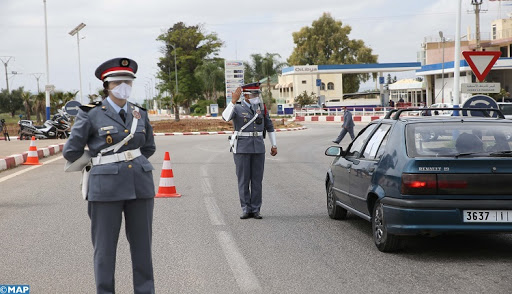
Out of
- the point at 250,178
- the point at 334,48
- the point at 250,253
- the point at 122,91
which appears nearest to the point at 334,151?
the point at 250,178

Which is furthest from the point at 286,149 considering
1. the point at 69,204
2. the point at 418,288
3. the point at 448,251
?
the point at 418,288

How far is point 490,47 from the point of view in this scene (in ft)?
250

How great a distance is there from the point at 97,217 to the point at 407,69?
7481cm

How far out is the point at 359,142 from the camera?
8.73 metres

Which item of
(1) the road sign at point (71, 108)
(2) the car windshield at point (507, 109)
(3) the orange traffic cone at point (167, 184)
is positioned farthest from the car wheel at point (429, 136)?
(1) the road sign at point (71, 108)

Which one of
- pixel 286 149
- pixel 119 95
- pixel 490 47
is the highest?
→ pixel 490 47

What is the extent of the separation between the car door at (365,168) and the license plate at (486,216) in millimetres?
1153

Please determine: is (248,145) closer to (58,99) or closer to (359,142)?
(359,142)

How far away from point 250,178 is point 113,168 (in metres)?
4.90

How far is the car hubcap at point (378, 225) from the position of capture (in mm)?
7188

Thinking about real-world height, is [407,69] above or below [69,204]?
above

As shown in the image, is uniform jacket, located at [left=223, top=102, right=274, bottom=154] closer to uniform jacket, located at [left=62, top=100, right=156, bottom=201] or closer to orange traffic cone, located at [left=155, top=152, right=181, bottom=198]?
orange traffic cone, located at [left=155, top=152, right=181, bottom=198]

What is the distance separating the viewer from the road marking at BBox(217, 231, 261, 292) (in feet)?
19.3

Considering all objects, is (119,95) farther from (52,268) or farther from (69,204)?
(69,204)
